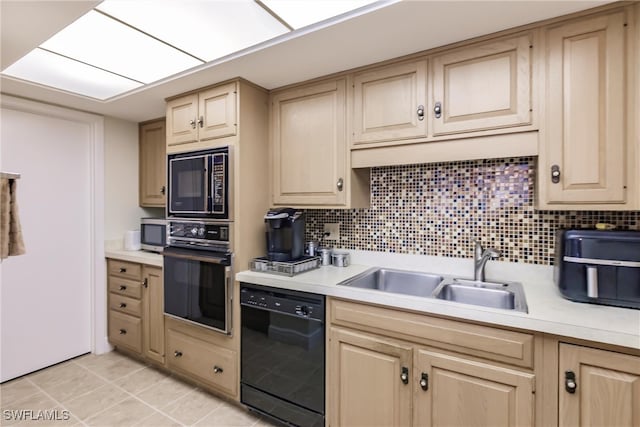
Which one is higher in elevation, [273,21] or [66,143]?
[273,21]

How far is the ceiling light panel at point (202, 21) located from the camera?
134 centimetres

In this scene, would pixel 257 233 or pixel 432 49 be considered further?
pixel 257 233

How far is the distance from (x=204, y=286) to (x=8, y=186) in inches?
45.9

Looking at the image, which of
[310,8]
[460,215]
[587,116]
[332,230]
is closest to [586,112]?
[587,116]

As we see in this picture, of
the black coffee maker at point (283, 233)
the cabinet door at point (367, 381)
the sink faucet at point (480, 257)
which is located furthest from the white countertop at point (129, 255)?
the sink faucet at point (480, 257)

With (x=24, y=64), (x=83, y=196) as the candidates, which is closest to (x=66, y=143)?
(x=83, y=196)

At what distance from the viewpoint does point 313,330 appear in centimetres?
170

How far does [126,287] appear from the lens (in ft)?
8.83

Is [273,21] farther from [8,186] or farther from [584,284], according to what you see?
[584,284]

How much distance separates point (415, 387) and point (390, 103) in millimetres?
1485

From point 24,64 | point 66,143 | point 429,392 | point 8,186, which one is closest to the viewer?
point 8,186

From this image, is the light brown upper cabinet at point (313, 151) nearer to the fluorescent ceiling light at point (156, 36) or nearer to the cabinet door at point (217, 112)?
the cabinet door at point (217, 112)

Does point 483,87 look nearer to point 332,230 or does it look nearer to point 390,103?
point 390,103

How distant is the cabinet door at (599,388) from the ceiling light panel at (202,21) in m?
1.87
